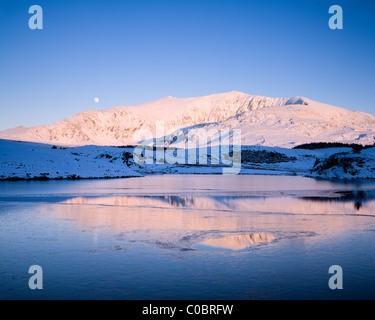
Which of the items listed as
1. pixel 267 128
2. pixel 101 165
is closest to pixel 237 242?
pixel 101 165

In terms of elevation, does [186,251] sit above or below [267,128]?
below

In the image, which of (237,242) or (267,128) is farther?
(267,128)

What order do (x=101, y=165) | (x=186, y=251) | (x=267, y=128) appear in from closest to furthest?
(x=186, y=251), (x=101, y=165), (x=267, y=128)

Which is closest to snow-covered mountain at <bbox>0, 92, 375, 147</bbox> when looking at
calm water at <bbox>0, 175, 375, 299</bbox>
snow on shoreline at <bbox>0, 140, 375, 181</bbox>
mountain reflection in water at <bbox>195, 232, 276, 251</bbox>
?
snow on shoreline at <bbox>0, 140, 375, 181</bbox>

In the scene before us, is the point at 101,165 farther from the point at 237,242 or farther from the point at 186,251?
the point at 186,251

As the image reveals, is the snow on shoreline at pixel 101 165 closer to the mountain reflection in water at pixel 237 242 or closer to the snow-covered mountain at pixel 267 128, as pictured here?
the mountain reflection in water at pixel 237 242

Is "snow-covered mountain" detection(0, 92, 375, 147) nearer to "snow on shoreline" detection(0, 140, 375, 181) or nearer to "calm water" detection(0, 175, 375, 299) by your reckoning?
"snow on shoreline" detection(0, 140, 375, 181)
